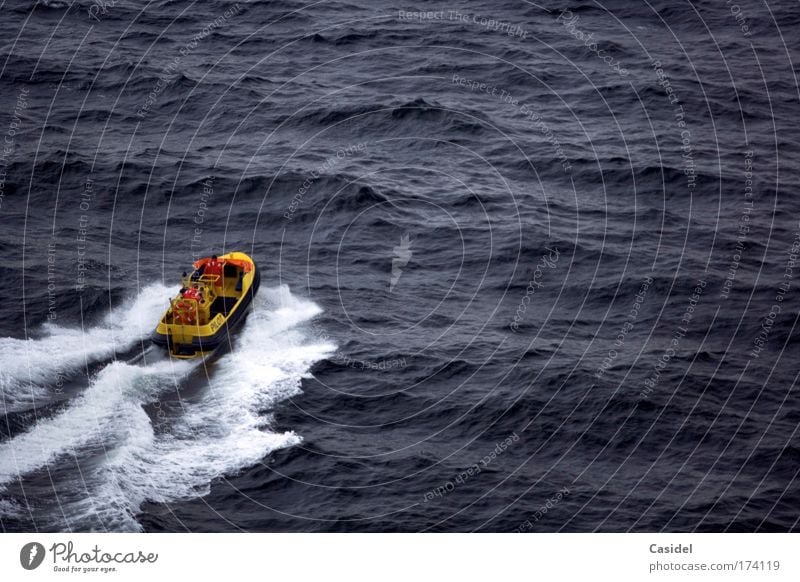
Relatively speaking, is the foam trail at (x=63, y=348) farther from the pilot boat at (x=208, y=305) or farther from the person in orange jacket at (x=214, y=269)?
Result: the person in orange jacket at (x=214, y=269)

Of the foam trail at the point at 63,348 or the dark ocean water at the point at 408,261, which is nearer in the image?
the dark ocean water at the point at 408,261

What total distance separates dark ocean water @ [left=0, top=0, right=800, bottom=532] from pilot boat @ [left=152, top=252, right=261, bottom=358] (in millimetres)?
1752

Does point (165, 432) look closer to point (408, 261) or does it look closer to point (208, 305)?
point (208, 305)

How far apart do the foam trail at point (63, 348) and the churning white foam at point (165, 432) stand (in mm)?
2239

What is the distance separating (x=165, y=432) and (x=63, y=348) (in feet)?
35.5

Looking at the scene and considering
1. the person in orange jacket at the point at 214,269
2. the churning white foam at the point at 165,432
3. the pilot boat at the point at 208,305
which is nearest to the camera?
the churning white foam at the point at 165,432

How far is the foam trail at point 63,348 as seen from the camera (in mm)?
58263

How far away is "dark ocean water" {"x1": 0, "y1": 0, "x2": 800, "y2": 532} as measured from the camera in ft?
177

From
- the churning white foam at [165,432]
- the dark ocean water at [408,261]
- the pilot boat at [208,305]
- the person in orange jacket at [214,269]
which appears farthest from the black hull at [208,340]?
the person in orange jacket at [214,269]

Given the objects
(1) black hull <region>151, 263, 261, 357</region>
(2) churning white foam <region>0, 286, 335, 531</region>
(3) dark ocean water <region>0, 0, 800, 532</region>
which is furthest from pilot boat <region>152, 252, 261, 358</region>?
(3) dark ocean water <region>0, 0, 800, 532</region>

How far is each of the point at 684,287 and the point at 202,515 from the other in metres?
36.1

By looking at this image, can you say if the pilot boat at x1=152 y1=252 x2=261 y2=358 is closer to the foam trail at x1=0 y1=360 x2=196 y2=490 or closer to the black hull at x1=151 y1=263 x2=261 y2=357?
the black hull at x1=151 y1=263 x2=261 y2=357

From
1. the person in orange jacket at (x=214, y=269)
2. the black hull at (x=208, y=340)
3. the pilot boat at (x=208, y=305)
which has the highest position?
the person in orange jacket at (x=214, y=269)

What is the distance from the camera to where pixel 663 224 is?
257 feet
